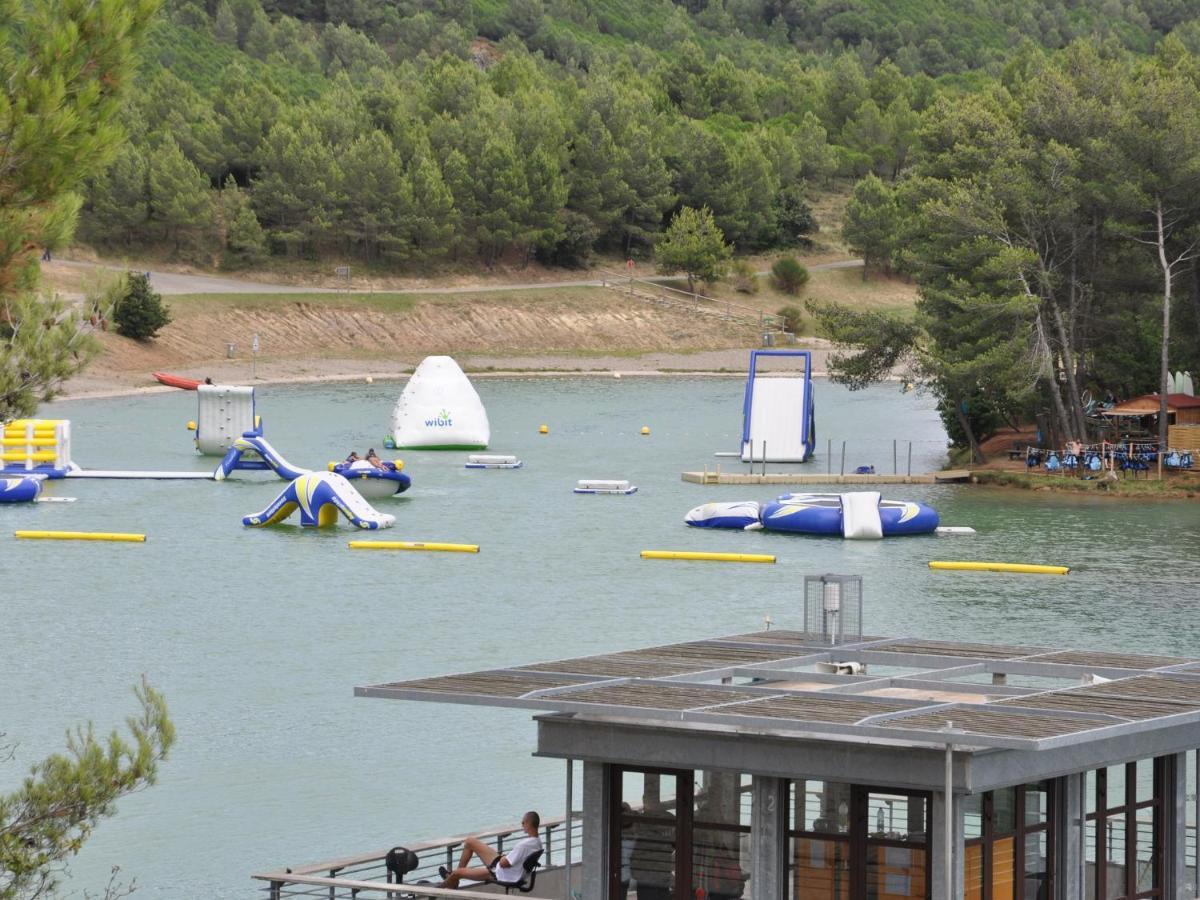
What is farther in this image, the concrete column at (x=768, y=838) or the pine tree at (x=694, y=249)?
the pine tree at (x=694, y=249)

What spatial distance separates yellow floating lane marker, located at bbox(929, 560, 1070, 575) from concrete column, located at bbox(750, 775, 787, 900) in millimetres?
31888

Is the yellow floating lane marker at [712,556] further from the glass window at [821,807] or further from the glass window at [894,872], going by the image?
the glass window at [894,872]

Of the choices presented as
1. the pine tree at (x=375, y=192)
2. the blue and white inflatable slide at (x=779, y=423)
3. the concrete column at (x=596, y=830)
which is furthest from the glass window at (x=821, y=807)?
the pine tree at (x=375, y=192)

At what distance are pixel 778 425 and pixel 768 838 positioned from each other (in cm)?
5481

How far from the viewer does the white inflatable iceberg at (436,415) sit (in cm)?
7494

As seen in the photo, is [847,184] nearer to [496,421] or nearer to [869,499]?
[496,421]

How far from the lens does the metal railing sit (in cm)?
1759

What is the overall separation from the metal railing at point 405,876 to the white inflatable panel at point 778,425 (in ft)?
154

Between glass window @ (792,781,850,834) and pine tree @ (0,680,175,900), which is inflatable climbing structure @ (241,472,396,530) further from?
pine tree @ (0,680,175,900)

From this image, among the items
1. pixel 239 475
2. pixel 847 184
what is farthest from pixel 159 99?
pixel 239 475

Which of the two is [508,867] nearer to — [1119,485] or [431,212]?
[1119,485]

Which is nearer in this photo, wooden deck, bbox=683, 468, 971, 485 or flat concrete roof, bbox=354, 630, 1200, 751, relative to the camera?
flat concrete roof, bbox=354, 630, 1200, 751

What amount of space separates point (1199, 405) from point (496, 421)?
113ft

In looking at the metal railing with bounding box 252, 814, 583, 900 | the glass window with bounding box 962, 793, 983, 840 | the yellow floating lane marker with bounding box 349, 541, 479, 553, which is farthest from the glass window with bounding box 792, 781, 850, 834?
the yellow floating lane marker with bounding box 349, 541, 479, 553
